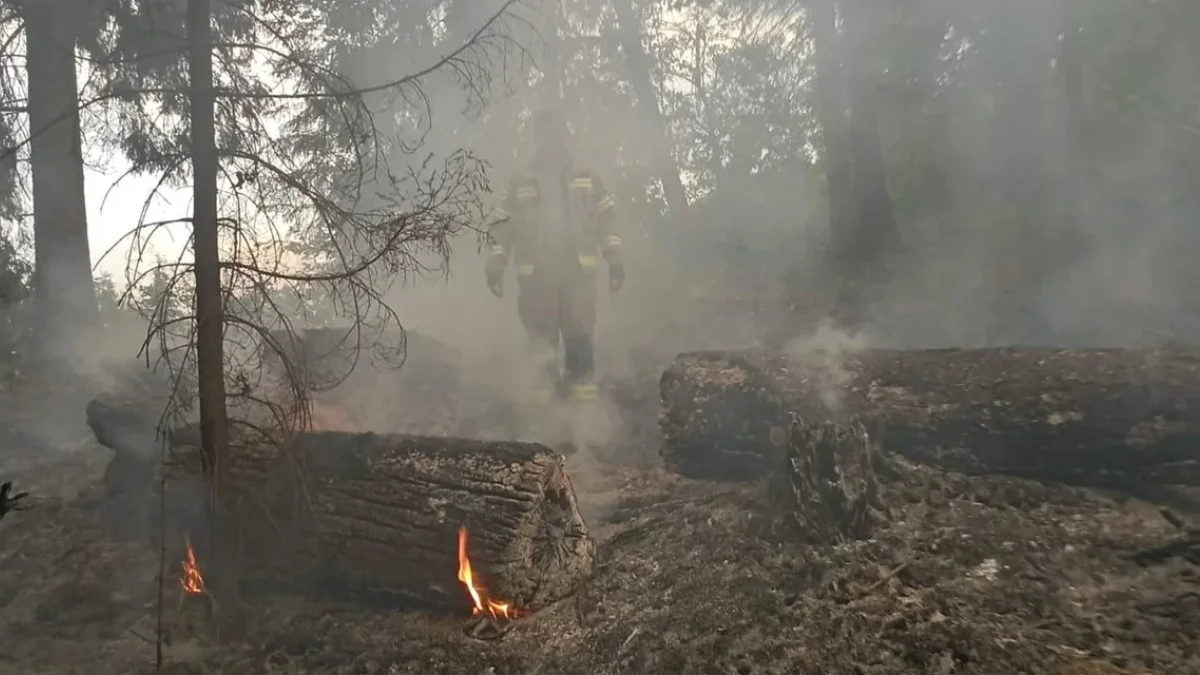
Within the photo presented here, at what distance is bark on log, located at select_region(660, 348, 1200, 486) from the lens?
10.7 ft

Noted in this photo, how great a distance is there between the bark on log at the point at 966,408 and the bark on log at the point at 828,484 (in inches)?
23.6

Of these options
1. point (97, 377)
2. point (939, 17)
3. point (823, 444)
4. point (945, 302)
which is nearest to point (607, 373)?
point (945, 302)

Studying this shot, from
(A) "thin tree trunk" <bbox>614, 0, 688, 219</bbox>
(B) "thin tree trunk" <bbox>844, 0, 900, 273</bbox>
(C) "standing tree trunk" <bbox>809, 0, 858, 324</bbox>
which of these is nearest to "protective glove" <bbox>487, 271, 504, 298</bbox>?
(C) "standing tree trunk" <bbox>809, 0, 858, 324</bbox>

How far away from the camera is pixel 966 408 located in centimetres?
356

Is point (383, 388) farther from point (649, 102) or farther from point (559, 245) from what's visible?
point (649, 102)

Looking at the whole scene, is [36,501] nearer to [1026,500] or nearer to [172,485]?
[172,485]

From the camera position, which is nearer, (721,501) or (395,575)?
(395,575)

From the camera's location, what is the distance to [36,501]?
13.5 ft

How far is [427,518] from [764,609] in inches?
51.9

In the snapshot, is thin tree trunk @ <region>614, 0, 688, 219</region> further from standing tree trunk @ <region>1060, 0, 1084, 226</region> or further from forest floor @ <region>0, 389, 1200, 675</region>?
forest floor @ <region>0, 389, 1200, 675</region>

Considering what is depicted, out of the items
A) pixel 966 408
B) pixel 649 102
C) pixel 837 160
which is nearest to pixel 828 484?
pixel 966 408

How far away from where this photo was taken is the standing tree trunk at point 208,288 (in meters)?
2.98

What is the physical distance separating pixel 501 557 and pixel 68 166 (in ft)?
18.7

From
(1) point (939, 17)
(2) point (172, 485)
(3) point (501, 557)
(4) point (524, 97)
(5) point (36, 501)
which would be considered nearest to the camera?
(3) point (501, 557)
